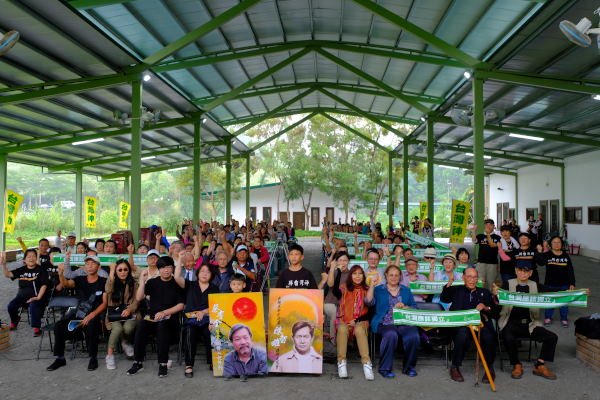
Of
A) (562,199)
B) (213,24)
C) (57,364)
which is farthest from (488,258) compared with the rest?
(562,199)

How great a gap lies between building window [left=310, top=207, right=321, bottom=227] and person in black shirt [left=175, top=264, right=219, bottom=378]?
3504 cm

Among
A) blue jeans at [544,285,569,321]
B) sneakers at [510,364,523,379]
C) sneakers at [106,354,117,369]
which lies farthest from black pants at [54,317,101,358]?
blue jeans at [544,285,569,321]

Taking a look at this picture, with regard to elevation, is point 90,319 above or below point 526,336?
above

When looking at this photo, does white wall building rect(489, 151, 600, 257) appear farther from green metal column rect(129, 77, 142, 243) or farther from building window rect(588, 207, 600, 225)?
green metal column rect(129, 77, 142, 243)

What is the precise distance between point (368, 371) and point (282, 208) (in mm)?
35765

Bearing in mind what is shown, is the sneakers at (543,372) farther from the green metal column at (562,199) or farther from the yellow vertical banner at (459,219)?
the green metal column at (562,199)

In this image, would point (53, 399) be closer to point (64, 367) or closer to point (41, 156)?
point (64, 367)

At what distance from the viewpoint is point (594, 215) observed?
795 inches

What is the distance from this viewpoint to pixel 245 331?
5527 millimetres

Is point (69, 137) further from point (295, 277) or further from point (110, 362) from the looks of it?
point (295, 277)

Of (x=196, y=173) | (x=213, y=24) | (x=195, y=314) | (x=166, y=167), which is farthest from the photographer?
(x=166, y=167)

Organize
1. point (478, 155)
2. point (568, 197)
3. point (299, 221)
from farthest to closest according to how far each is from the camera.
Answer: point (299, 221), point (568, 197), point (478, 155)

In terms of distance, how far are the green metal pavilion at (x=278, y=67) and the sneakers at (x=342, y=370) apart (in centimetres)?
681

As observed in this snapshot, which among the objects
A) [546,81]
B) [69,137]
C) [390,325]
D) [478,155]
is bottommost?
[390,325]
